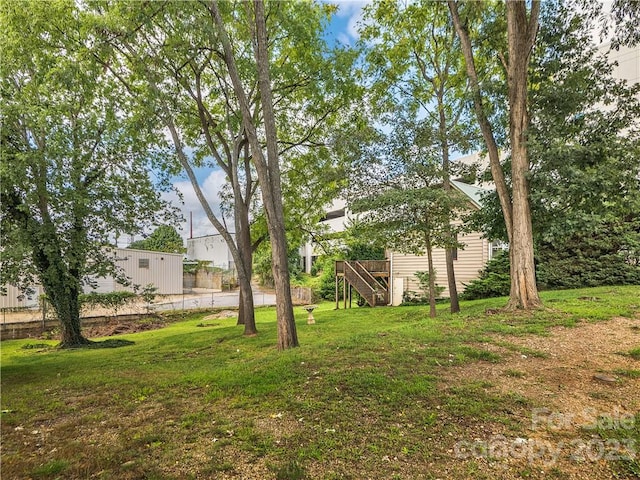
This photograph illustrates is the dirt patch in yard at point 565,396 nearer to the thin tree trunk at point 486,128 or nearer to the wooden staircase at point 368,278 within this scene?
the thin tree trunk at point 486,128

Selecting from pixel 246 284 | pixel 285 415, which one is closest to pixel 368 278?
pixel 246 284

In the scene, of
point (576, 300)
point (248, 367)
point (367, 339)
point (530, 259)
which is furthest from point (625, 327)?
point (248, 367)

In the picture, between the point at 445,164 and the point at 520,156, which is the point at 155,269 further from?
the point at 520,156

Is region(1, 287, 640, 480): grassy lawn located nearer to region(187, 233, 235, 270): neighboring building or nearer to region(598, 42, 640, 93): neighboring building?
region(598, 42, 640, 93): neighboring building

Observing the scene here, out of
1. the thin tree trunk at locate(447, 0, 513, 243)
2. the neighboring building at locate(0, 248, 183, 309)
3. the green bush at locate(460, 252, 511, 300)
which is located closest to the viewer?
the thin tree trunk at locate(447, 0, 513, 243)

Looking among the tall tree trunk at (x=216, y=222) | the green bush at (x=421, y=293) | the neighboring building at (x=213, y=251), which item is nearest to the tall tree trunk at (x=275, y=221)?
the tall tree trunk at (x=216, y=222)

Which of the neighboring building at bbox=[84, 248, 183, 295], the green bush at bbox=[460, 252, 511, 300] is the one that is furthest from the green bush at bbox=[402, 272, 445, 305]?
the neighboring building at bbox=[84, 248, 183, 295]

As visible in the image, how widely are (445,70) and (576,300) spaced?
7653 millimetres

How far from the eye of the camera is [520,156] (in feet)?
26.0

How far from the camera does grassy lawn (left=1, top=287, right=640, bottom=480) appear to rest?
254cm

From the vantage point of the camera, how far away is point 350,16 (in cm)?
1132

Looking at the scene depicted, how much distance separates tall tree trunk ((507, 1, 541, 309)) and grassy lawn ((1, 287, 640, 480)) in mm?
1379

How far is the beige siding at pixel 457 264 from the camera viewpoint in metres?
15.9

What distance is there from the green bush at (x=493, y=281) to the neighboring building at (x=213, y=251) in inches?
900
